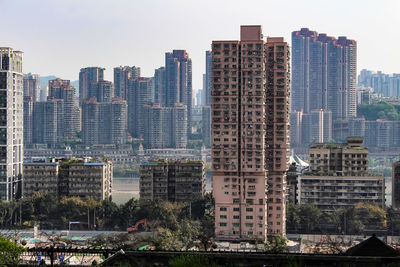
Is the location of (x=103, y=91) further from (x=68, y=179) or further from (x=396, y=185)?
(x=396, y=185)

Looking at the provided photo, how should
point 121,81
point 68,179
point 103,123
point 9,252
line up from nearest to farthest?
point 9,252 → point 68,179 → point 103,123 → point 121,81

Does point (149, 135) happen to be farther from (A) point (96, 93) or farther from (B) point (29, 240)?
(B) point (29, 240)

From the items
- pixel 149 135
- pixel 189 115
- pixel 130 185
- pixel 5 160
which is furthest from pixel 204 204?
pixel 189 115

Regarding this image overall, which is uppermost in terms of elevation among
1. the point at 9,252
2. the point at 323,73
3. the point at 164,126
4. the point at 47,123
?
the point at 323,73

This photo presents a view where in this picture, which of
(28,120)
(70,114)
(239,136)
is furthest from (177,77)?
(239,136)

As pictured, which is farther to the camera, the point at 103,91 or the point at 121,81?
the point at 121,81

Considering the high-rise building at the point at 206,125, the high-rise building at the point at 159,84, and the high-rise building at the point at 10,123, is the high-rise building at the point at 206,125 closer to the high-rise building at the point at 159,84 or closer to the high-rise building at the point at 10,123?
the high-rise building at the point at 159,84

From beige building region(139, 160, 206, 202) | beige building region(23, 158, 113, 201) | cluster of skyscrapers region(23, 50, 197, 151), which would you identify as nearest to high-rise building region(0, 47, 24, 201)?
beige building region(23, 158, 113, 201)
